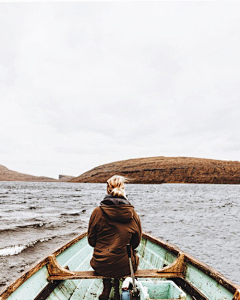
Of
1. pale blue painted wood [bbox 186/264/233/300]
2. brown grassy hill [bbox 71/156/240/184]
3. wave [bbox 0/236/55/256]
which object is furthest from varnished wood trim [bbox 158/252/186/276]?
brown grassy hill [bbox 71/156/240/184]

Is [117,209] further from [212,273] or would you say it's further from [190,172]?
[190,172]

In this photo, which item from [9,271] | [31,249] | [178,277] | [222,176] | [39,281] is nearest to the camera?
[39,281]

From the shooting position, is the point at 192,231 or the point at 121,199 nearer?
the point at 121,199

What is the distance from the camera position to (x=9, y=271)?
887 centimetres

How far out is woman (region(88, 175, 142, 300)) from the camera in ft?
11.1

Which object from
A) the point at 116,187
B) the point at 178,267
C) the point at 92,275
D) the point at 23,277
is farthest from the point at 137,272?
the point at 23,277

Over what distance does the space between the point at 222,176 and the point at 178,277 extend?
182225 millimetres

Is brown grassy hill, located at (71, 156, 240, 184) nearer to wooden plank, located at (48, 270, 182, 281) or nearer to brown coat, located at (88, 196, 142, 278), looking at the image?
wooden plank, located at (48, 270, 182, 281)

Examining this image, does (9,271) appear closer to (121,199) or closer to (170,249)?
(170,249)

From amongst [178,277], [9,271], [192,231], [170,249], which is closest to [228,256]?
[192,231]

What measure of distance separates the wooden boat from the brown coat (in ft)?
1.26

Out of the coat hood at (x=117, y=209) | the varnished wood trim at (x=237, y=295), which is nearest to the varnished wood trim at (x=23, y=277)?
the coat hood at (x=117, y=209)

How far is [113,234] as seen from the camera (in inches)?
140

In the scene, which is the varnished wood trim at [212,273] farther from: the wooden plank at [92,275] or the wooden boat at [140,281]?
the wooden plank at [92,275]
